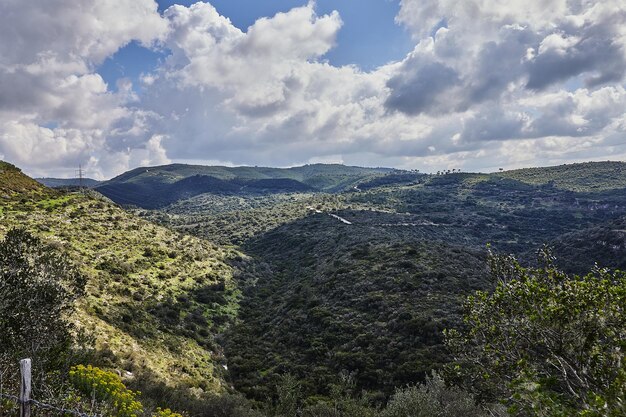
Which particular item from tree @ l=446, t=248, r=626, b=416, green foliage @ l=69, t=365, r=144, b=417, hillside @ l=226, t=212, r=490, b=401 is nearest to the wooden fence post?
green foliage @ l=69, t=365, r=144, b=417

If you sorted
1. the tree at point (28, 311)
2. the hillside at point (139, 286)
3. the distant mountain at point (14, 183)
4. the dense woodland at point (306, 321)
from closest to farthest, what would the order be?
the dense woodland at point (306, 321)
the tree at point (28, 311)
the hillside at point (139, 286)
the distant mountain at point (14, 183)

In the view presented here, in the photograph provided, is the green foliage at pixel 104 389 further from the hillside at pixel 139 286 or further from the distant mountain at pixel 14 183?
the distant mountain at pixel 14 183

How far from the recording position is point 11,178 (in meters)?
65.7

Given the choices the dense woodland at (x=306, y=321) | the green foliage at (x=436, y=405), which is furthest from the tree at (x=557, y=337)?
the green foliage at (x=436, y=405)

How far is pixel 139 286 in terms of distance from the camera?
4619 centimetres

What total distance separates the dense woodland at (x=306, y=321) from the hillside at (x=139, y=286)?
28cm

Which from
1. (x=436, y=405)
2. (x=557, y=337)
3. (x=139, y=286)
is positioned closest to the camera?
(x=557, y=337)

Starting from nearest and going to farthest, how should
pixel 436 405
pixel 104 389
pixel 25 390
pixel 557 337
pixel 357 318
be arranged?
1. pixel 25 390
2. pixel 557 337
3. pixel 104 389
4. pixel 436 405
5. pixel 357 318

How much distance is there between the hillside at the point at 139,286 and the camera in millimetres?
31281

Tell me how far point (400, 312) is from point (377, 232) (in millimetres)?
59384

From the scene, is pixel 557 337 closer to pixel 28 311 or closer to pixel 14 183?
pixel 28 311

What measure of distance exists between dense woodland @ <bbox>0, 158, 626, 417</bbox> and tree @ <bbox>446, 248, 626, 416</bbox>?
0.06 meters

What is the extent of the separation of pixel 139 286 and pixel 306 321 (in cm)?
2182

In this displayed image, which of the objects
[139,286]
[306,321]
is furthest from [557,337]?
[139,286]
